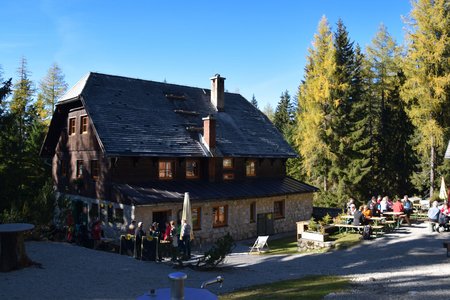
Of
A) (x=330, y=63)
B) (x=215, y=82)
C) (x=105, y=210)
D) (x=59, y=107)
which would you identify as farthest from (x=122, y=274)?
(x=330, y=63)

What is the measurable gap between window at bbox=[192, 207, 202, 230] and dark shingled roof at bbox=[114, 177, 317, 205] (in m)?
0.86

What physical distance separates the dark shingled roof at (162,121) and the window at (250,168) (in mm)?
729

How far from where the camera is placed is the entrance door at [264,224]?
25423 millimetres

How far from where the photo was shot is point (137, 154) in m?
21.6

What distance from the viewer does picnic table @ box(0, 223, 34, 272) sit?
12328 millimetres

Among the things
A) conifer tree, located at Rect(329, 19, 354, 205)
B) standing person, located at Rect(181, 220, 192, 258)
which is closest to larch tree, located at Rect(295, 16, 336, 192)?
conifer tree, located at Rect(329, 19, 354, 205)

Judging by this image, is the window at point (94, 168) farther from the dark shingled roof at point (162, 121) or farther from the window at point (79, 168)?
the dark shingled roof at point (162, 121)

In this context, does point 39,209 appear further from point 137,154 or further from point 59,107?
point 59,107

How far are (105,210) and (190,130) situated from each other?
7333 millimetres

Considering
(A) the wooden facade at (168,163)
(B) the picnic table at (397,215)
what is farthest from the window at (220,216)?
(B) the picnic table at (397,215)

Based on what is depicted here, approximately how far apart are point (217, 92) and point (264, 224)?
34.2 feet

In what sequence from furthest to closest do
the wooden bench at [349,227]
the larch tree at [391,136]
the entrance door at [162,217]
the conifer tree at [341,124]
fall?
1. the larch tree at [391,136]
2. the conifer tree at [341,124]
3. the entrance door at [162,217]
4. the wooden bench at [349,227]

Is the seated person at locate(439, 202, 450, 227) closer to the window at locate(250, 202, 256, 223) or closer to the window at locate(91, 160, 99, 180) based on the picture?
the window at locate(250, 202, 256, 223)

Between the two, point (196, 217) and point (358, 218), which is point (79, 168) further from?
point (358, 218)
